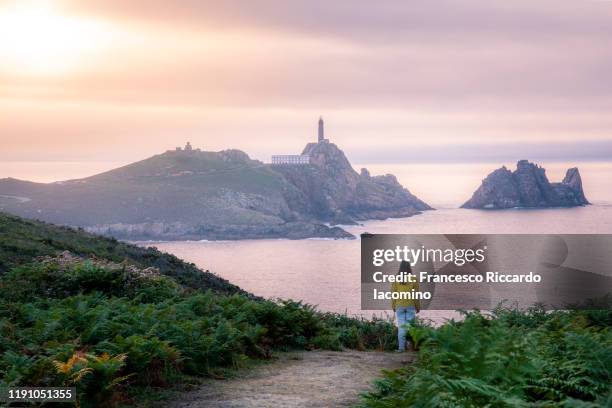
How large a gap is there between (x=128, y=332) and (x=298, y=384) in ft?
8.42

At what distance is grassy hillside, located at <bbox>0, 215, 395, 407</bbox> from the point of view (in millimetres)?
9195

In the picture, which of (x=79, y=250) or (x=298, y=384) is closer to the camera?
(x=298, y=384)

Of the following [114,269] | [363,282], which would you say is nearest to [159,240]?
[363,282]

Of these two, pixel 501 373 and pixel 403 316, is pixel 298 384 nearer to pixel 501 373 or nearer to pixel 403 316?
pixel 501 373

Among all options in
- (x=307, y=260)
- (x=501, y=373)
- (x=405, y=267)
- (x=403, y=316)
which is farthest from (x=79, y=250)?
(x=307, y=260)

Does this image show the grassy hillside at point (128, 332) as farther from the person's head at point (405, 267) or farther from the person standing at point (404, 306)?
the person's head at point (405, 267)

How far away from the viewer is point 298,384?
36.7 feet

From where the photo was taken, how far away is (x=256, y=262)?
469 feet

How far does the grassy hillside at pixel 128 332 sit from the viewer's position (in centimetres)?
920

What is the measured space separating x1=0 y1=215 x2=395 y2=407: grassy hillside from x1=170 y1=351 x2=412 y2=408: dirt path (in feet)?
1.76

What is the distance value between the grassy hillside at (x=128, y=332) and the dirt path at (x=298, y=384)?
54 cm

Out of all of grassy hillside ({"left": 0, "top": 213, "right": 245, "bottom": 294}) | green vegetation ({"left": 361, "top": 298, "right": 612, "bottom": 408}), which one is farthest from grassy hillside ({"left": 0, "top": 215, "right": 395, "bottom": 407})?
grassy hillside ({"left": 0, "top": 213, "right": 245, "bottom": 294})

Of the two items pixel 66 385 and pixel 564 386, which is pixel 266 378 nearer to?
pixel 66 385

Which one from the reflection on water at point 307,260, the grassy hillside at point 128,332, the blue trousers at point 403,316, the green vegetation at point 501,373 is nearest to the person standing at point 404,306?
the blue trousers at point 403,316
